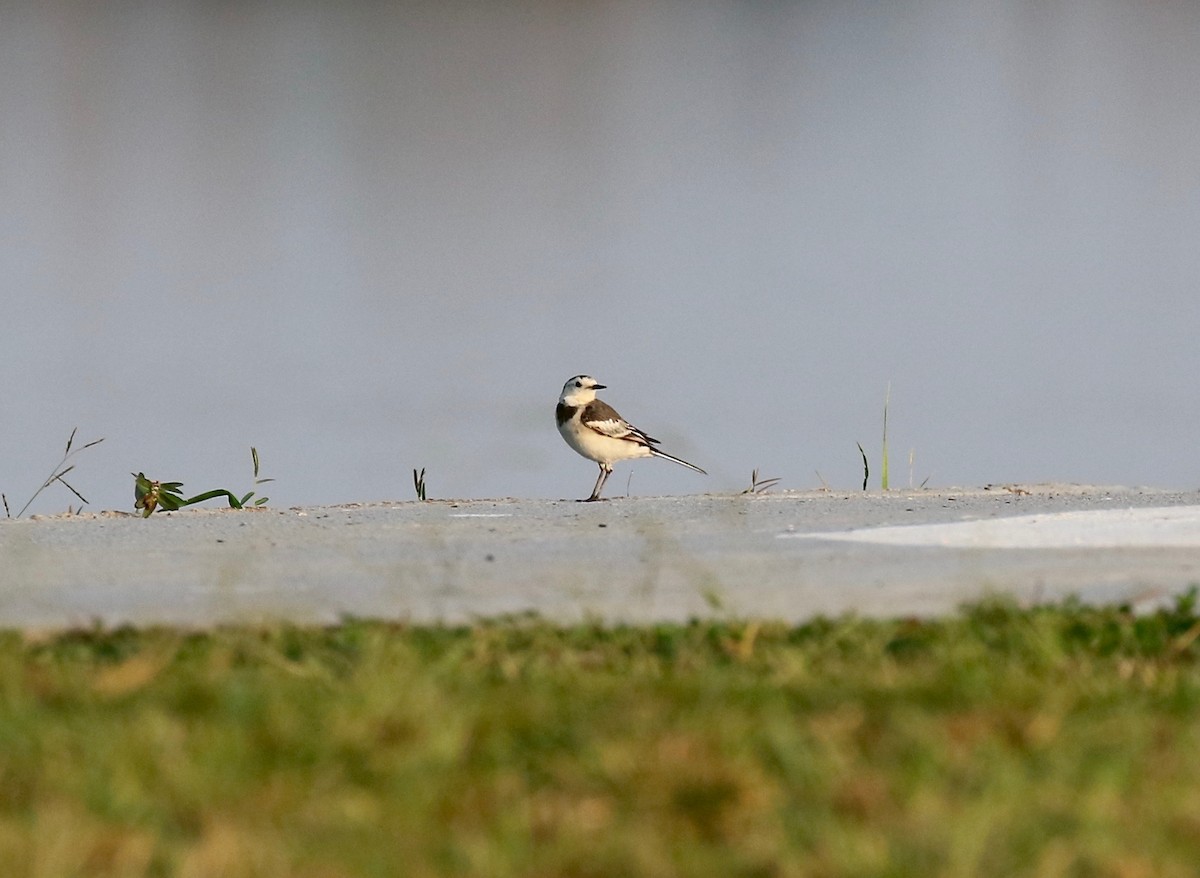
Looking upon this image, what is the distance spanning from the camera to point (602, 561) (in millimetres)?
6844

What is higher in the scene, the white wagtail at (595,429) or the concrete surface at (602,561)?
the white wagtail at (595,429)

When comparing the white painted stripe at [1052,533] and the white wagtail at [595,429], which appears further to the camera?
the white wagtail at [595,429]

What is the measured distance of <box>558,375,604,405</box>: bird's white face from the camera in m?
13.5

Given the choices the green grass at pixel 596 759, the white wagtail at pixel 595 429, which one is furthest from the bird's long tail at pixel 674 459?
the green grass at pixel 596 759

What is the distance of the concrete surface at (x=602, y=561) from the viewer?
5738mm

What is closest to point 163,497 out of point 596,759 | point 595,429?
point 595,429

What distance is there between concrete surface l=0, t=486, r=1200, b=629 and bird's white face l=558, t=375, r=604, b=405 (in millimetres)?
3917

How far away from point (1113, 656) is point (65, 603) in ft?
10.7

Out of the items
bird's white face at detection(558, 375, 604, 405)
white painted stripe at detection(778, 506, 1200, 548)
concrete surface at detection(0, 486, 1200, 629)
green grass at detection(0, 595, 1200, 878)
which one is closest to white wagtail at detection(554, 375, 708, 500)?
bird's white face at detection(558, 375, 604, 405)

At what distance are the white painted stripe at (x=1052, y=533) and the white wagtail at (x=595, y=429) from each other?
17.2ft

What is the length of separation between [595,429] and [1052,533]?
19.4 feet

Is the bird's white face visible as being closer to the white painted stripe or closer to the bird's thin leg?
the bird's thin leg

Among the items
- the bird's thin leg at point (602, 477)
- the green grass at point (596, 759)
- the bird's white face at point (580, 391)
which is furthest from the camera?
the bird's white face at point (580, 391)

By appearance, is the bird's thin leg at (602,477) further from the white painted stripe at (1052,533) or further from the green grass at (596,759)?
the green grass at (596,759)
